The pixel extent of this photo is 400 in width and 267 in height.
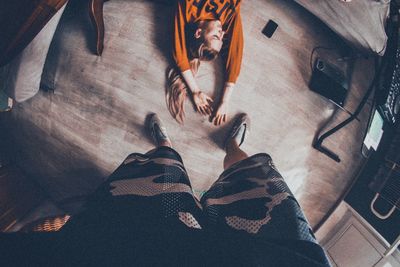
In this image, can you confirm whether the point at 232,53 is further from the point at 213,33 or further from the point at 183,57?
the point at 183,57

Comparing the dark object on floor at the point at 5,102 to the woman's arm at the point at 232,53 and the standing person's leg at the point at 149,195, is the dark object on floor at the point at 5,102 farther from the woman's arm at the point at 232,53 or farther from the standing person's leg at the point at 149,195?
the woman's arm at the point at 232,53

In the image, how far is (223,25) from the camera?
164 cm

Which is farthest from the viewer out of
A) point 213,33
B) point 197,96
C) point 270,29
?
point 270,29

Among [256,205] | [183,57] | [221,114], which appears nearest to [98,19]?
[183,57]

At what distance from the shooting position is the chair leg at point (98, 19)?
139 cm

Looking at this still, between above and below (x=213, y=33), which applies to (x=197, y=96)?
below

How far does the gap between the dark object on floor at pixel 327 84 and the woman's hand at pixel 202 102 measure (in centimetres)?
90

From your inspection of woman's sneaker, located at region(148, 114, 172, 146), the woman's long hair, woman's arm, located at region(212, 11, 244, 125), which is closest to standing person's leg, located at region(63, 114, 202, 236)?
woman's sneaker, located at region(148, 114, 172, 146)

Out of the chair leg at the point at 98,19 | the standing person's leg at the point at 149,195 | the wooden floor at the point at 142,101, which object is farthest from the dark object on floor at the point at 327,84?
the chair leg at the point at 98,19

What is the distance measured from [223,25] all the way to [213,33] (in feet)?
0.45

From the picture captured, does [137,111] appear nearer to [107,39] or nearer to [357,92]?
[107,39]

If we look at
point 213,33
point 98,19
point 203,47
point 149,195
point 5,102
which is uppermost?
point 213,33

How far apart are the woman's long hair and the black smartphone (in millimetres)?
518

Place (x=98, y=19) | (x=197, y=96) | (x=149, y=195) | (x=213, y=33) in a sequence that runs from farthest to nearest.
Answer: (x=197, y=96), (x=213, y=33), (x=98, y=19), (x=149, y=195)
